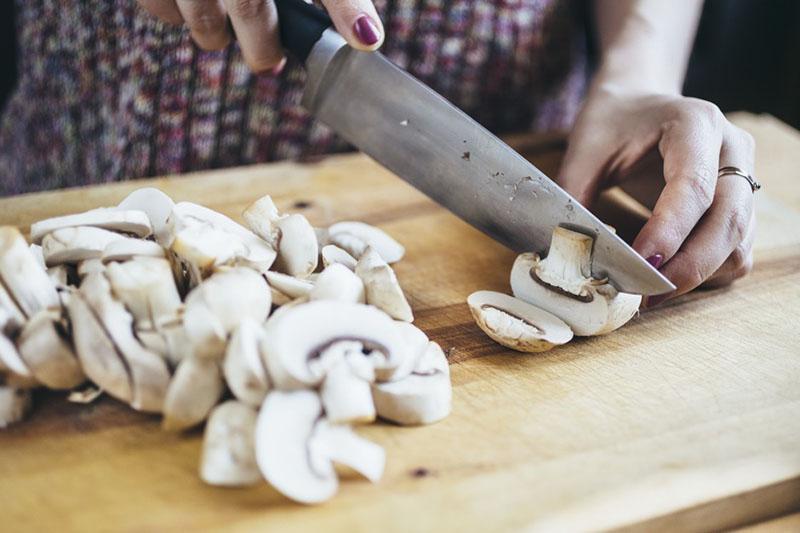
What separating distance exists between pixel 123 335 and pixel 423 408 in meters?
0.36

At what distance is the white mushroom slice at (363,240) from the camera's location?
1.31m

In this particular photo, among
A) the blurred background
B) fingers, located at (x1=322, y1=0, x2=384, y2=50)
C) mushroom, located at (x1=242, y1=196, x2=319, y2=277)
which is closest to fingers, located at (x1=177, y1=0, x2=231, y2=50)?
fingers, located at (x1=322, y1=0, x2=384, y2=50)

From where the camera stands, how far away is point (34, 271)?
1017mm

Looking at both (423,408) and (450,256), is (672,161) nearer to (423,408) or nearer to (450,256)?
(450,256)

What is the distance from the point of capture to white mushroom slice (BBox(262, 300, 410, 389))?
0.92 metres

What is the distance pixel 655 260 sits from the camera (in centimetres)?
118

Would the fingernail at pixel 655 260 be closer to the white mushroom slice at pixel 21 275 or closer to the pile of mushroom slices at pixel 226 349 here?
the pile of mushroom slices at pixel 226 349

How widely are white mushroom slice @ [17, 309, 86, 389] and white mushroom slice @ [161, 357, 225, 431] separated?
134 millimetres

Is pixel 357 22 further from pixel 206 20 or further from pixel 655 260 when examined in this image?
pixel 655 260

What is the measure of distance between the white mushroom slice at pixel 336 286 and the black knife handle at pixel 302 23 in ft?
1.44

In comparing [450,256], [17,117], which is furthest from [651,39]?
[17,117]

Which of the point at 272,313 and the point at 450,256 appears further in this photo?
the point at 450,256

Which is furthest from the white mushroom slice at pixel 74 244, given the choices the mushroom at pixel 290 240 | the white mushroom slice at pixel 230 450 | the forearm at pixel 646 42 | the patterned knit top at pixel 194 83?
the forearm at pixel 646 42

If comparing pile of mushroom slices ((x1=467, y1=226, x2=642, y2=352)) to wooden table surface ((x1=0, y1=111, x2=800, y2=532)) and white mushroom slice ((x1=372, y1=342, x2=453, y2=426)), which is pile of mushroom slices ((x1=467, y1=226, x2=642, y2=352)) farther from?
white mushroom slice ((x1=372, y1=342, x2=453, y2=426))
